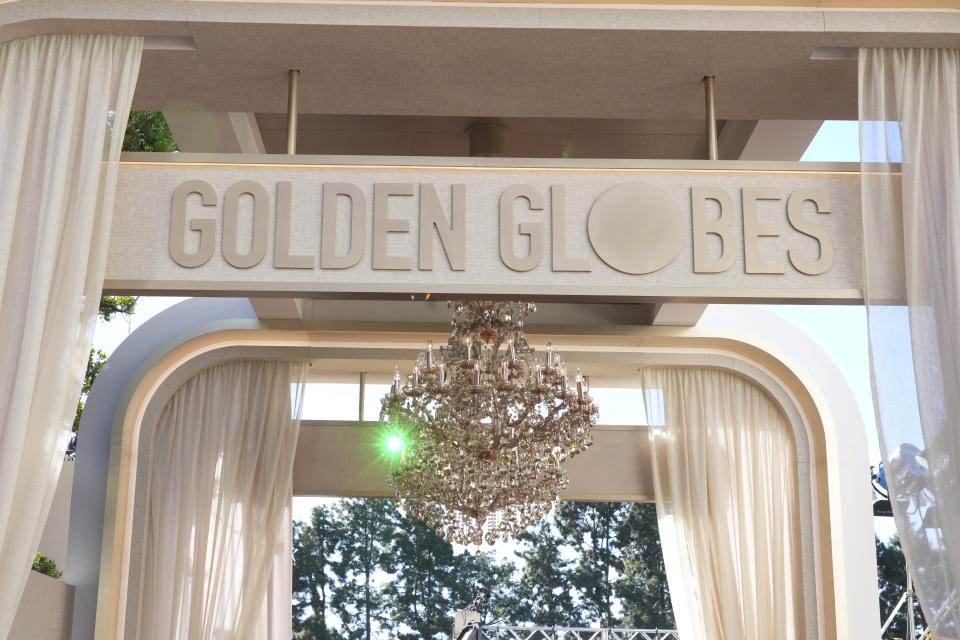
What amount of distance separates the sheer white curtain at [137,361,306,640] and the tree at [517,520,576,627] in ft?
34.7

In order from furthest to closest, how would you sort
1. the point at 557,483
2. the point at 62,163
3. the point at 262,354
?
the point at 262,354
the point at 557,483
the point at 62,163

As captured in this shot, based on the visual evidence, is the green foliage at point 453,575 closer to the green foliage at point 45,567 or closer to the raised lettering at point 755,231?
the green foliage at point 45,567

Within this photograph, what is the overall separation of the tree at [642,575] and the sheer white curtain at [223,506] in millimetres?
11083

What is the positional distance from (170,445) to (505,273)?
4.98 meters

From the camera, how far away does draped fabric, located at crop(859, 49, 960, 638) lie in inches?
112

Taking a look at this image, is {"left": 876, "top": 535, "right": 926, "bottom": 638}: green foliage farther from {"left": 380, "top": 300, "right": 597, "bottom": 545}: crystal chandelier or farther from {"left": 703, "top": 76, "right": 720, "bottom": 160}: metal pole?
{"left": 703, "top": 76, "right": 720, "bottom": 160}: metal pole

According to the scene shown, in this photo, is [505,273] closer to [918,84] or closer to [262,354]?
[918,84]

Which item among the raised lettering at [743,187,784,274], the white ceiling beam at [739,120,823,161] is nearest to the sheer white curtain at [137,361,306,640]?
the white ceiling beam at [739,120,823,161]

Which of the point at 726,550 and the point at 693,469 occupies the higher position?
the point at 693,469

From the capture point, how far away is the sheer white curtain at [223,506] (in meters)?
7.08

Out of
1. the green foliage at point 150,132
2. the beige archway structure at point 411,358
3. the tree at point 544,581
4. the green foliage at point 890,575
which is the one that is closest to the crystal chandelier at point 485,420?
the beige archway structure at point 411,358

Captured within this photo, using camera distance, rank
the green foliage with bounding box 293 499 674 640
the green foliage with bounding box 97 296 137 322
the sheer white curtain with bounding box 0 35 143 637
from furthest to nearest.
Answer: the green foliage with bounding box 293 499 674 640 < the green foliage with bounding box 97 296 137 322 < the sheer white curtain with bounding box 0 35 143 637

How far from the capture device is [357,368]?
28.1 feet

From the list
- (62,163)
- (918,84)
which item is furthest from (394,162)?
(918,84)
